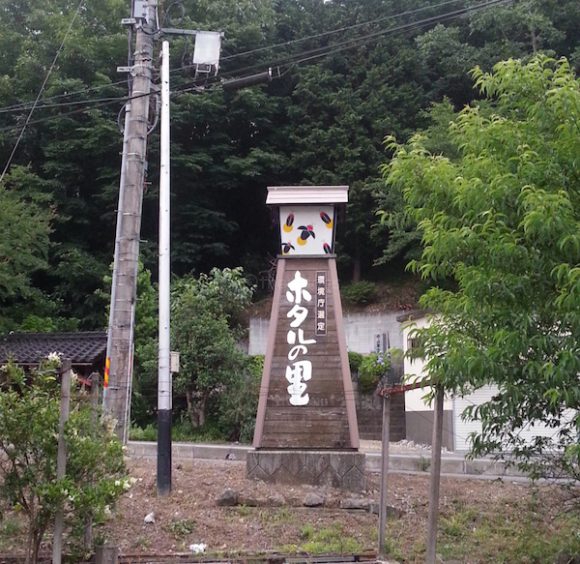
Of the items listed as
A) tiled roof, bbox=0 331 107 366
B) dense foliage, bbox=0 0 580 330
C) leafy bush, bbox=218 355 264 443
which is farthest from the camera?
dense foliage, bbox=0 0 580 330

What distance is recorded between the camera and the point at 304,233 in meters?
11.5

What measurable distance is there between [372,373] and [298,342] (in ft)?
37.6

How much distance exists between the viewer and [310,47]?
30.5m

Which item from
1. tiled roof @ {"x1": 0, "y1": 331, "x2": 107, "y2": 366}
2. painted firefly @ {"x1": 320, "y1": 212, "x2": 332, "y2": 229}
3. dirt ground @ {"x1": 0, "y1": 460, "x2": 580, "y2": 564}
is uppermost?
painted firefly @ {"x1": 320, "y1": 212, "x2": 332, "y2": 229}

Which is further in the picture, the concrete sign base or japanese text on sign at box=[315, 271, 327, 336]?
japanese text on sign at box=[315, 271, 327, 336]

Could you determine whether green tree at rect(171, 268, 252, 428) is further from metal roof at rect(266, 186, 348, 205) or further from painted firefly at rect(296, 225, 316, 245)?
metal roof at rect(266, 186, 348, 205)

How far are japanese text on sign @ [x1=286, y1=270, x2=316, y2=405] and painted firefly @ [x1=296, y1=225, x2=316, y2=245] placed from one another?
0.51 m

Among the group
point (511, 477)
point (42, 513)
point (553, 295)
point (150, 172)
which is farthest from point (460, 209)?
point (150, 172)

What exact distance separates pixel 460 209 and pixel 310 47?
25838mm

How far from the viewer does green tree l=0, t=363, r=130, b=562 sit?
19.3ft

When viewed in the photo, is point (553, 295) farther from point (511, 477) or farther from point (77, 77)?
point (77, 77)

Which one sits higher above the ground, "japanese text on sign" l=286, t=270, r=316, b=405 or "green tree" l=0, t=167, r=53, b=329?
"green tree" l=0, t=167, r=53, b=329

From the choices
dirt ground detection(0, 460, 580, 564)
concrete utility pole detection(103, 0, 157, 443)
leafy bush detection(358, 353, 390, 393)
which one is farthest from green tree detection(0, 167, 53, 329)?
dirt ground detection(0, 460, 580, 564)

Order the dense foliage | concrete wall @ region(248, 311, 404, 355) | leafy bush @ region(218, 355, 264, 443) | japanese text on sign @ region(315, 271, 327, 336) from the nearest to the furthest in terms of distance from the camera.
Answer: japanese text on sign @ region(315, 271, 327, 336)
leafy bush @ region(218, 355, 264, 443)
concrete wall @ region(248, 311, 404, 355)
the dense foliage
